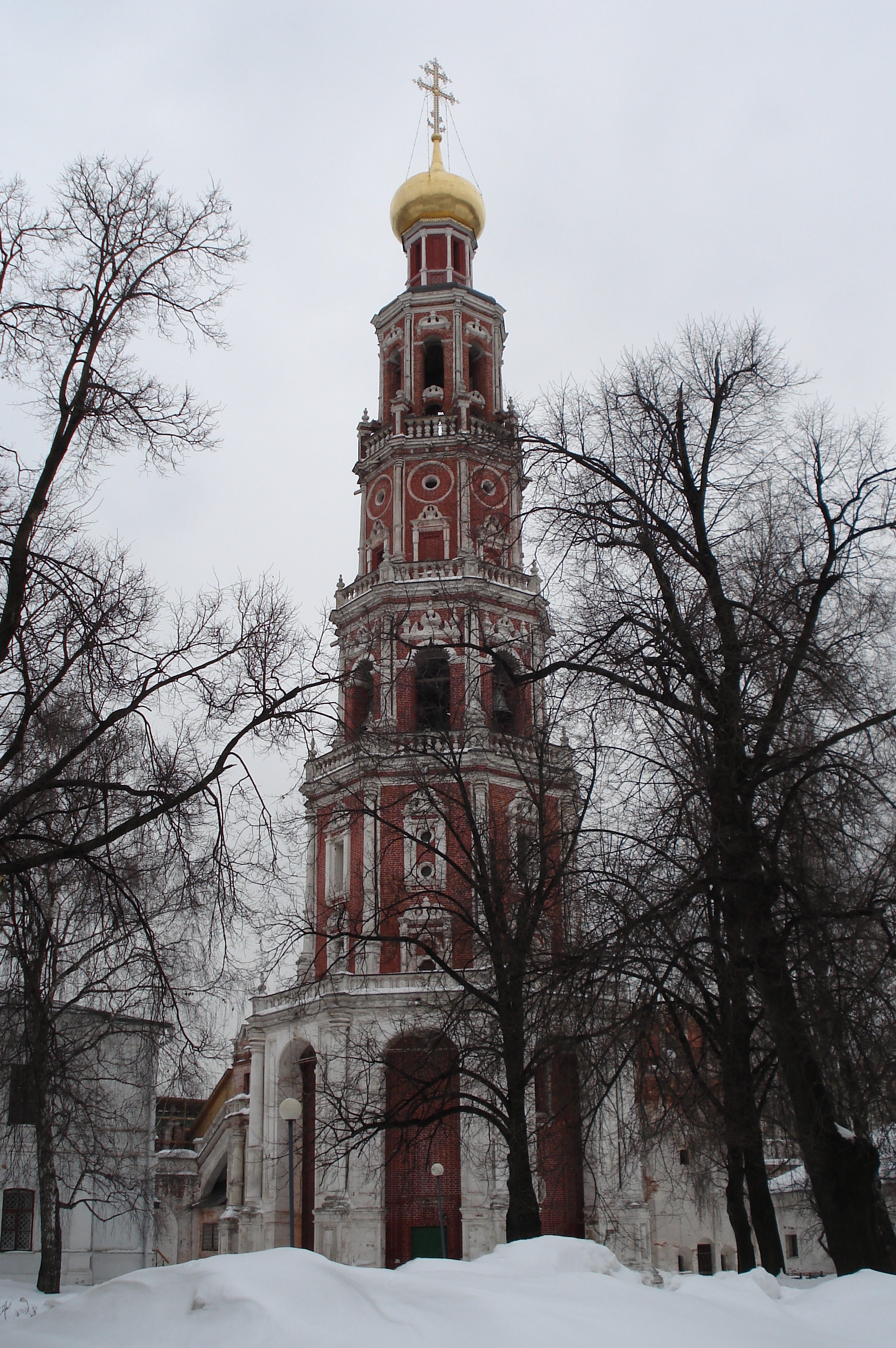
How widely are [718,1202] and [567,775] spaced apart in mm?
25505

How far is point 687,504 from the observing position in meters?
13.9

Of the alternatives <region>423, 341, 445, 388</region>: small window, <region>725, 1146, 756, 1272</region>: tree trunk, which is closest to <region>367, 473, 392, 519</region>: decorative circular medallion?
<region>423, 341, 445, 388</region>: small window

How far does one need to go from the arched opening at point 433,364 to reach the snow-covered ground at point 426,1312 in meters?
39.0

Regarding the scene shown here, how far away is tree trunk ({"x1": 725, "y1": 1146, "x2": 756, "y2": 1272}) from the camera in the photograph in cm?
1759

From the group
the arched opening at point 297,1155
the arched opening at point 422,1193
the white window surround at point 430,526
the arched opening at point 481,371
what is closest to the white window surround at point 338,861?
the arched opening at point 297,1155

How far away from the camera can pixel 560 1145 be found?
22266 mm

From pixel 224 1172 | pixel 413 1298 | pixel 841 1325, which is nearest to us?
pixel 413 1298

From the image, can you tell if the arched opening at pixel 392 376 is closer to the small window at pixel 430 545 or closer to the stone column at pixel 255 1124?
the small window at pixel 430 545

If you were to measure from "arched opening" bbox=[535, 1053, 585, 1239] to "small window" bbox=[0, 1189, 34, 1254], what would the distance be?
570 inches

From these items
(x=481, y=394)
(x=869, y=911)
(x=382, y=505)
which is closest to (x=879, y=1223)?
(x=869, y=911)

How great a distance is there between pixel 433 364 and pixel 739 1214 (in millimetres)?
32296

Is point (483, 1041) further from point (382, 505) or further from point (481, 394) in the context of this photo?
point (481, 394)

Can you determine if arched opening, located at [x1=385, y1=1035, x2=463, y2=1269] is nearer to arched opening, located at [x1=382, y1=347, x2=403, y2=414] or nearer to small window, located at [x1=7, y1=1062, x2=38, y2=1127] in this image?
small window, located at [x1=7, y1=1062, x2=38, y2=1127]

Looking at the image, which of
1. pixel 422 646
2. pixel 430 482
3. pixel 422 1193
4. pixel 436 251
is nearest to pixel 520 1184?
pixel 422 646
